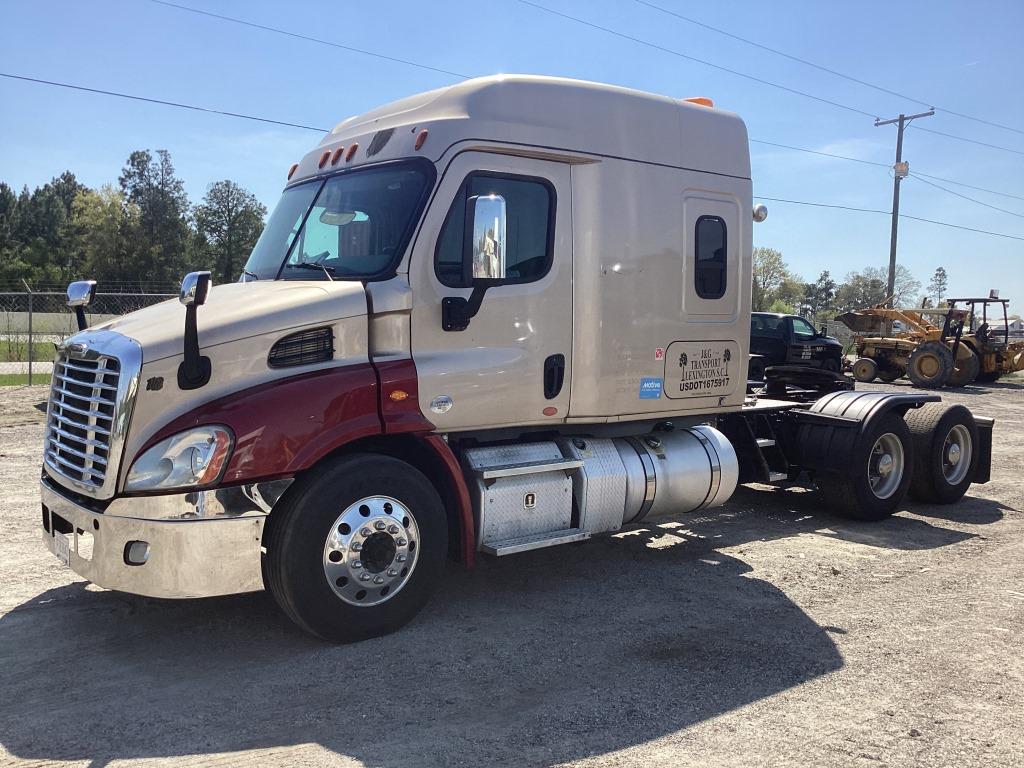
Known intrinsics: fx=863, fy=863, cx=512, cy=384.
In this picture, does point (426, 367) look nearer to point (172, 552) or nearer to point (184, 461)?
point (184, 461)

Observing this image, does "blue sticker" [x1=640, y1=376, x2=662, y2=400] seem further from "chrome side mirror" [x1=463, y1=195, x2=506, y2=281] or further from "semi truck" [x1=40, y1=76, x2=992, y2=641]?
"chrome side mirror" [x1=463, y1=195, x2=506, y2=281]

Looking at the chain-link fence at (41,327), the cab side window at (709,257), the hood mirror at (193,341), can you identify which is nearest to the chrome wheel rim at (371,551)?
the hood mirror at (193,341)

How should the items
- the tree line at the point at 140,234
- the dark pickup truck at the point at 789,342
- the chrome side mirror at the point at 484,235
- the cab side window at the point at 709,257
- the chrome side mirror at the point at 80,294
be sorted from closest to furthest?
the chrome side mirror at the point at 484,235, the chrome side mirror at the point at 80,294, the cab side window at the point at 709,257, the dark pickup truck at the point at 789,342, the tree line at the point at 140,234

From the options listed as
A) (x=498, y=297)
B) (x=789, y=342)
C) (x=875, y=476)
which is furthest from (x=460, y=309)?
(x=789, y=342)

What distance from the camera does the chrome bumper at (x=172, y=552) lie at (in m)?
4.33

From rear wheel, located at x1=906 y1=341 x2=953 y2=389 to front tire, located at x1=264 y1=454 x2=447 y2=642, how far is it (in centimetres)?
2364

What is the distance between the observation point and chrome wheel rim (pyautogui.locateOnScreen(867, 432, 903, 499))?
8289 mm

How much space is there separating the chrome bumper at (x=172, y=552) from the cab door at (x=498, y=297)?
132cm

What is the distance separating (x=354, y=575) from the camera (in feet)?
15.6

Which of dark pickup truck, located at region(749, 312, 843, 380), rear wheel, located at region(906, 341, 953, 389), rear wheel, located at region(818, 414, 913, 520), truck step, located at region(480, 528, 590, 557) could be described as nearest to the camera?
truck step, located at region(480, 528, 590, 557)

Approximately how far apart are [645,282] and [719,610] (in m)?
2.33

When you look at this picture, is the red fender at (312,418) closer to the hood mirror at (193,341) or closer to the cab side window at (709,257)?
the hood mirror at (193,341)

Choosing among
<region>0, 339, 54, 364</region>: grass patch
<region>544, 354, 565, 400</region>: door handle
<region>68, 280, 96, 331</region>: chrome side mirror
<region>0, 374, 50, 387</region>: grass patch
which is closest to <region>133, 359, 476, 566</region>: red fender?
<region>544, 354, 565, 400</region>: door handle

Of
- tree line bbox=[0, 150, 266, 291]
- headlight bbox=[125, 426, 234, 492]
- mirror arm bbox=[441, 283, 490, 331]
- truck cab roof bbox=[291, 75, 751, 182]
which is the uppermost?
tree line bbox=[0, 150, 266, 291]
